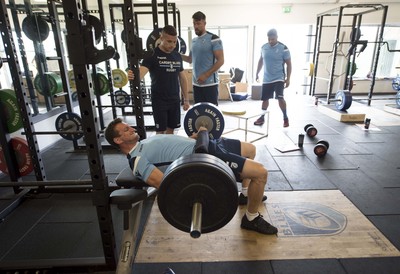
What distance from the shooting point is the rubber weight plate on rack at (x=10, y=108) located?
194 cm

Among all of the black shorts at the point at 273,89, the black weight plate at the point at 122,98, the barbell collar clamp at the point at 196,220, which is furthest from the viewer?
the black weight plate at the point at 122,98

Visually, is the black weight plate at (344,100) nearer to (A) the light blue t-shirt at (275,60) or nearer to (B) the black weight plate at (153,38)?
(A) the light blue t-shirt at (275,60)

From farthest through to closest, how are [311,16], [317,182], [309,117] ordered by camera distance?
[311,16]
[309,117]
[317,182]

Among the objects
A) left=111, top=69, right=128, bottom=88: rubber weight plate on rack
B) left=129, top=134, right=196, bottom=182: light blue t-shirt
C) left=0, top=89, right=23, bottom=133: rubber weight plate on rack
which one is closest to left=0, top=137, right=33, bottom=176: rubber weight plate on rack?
left=0, top=89, right=23, bottom=133: rubber weight plate on rack

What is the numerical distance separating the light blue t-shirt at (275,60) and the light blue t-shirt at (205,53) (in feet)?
4.18

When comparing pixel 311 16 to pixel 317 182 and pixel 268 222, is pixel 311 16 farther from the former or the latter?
pixel 268 222

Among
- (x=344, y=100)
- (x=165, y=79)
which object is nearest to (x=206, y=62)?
(x=165, y=79)

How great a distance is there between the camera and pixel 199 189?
2.56ft

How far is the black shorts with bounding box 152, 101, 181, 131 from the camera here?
2.28 meters

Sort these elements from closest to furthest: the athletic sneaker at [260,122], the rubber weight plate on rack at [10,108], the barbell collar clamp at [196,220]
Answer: the barbell collar clamp at [196,220]
the rubber weight plate on rack at [10,108]
the athletic sneaker at [260,122]

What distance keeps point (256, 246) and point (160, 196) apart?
3.21 feet

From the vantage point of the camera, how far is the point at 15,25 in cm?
267

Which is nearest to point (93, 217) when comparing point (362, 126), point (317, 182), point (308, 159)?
point (317, 182)

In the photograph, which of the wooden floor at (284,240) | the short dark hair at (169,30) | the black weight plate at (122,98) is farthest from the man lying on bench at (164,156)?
the black weight plate at (122,98)
